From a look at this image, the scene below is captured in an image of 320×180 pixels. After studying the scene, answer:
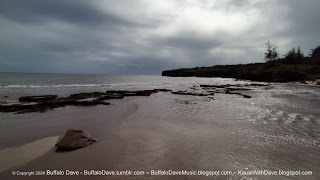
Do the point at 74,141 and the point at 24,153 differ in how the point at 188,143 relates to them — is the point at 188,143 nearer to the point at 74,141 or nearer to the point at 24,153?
the point at 74,141

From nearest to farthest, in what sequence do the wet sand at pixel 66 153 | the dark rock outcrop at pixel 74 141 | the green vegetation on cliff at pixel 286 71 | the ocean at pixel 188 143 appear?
the wet sand at pixel 66 153 < the ocean at pixel 188 143 < the dark rock outcrop at pixel 74 141 < the green vegetation on cliff at pixel 286 71

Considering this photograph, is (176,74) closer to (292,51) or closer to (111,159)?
(292,51)

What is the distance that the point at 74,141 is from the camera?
723 cm

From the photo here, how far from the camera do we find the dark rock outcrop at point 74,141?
690 cm

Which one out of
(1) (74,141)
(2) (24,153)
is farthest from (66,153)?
(2) (24,153)

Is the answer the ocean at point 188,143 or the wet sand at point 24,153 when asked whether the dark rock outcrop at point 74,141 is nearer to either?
the ocean at point 188,143

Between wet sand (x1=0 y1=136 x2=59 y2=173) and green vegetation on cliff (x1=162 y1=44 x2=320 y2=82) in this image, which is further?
green vegetation on cliff (x1=162 y1=44 x2=320 y2=82)

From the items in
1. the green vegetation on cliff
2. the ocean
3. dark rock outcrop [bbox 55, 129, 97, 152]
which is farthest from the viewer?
the green vegetation on cliff

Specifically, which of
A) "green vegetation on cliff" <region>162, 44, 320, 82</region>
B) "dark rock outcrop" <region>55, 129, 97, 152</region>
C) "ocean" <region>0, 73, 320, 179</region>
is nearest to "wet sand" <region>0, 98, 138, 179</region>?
"ocean" <region>0, 73, 320, 179</region>

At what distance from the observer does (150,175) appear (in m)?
5.25

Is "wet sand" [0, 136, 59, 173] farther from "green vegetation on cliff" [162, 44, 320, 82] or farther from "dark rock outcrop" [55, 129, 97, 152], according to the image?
"green vegetation on cliff" [162, 44, 320, 82]

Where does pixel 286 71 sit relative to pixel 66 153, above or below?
above

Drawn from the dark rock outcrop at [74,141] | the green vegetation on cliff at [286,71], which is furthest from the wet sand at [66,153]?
the green vegetation on cliff at [286,71]

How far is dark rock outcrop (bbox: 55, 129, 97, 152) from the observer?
6896mm
